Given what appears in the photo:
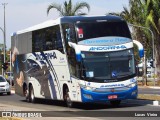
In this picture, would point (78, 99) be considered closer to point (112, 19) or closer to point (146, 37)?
point (112, 19)

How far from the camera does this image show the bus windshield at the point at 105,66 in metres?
21.5

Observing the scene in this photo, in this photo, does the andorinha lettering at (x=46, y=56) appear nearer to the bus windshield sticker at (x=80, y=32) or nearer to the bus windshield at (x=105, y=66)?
the bus windshield sticker at (x=80, y=32)

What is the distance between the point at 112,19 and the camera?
22.6m

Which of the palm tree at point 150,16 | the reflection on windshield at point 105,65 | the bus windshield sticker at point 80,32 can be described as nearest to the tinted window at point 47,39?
the bus windshield sticker at point 80,32

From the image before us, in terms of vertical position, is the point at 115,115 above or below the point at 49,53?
below

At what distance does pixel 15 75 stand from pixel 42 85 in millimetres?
5247

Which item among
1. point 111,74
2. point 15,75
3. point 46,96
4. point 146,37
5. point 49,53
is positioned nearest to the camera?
point 111,74

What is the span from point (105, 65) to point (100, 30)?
1.63 m

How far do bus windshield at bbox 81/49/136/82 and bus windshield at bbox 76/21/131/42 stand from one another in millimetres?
839

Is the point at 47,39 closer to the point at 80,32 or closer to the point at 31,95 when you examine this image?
the point at 80,32

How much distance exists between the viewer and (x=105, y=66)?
21.5 metres

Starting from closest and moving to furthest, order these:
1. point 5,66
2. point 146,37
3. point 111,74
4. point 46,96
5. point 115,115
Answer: point 115,115, point 111,74, point 46,96, point 5,66, point 146,37

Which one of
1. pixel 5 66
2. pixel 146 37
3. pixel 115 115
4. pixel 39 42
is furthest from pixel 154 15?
pixel 115 115

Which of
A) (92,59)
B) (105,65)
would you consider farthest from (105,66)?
(92,59)
